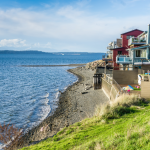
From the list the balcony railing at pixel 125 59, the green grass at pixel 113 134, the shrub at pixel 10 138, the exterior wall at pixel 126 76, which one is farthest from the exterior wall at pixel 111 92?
the shrub at pixel 10 138

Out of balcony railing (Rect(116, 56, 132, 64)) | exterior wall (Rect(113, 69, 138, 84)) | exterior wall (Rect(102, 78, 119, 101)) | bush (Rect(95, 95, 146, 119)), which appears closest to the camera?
bush (Rect(95, 95, 146, 119))

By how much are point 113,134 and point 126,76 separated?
54.7 feet

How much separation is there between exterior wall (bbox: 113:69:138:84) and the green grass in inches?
371

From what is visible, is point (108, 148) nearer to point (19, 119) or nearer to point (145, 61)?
point (19, 119)

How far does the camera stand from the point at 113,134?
771 centimetres

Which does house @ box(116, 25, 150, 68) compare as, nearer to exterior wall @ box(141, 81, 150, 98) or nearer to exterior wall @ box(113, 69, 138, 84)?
exterior wall @ box(113, 69, 138, 84)

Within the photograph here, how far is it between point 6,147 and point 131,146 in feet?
29.5

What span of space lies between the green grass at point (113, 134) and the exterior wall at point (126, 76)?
9413mm

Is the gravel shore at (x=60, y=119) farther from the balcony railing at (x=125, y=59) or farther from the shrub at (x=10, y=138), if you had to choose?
the balcony railing at (x=125, y=59)

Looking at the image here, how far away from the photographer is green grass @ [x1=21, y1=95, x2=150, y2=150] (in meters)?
6.40

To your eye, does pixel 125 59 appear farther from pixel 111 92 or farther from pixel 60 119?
pixel 60 119

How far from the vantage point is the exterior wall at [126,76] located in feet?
75.9

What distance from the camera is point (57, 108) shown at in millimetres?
20953

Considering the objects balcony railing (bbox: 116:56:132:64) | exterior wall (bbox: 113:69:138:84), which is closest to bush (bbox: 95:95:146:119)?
exterior wall (bbox: 113:69:138:84)
